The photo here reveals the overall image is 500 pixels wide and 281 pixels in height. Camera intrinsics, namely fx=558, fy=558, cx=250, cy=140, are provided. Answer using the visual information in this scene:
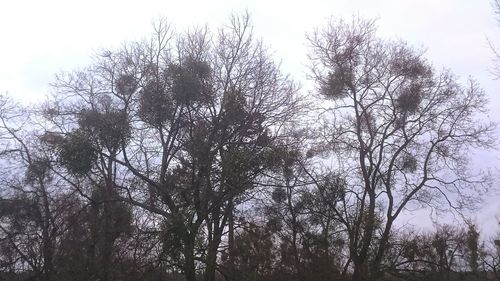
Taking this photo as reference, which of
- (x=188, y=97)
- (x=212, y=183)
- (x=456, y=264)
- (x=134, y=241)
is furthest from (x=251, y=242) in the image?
(x=456, y=264)

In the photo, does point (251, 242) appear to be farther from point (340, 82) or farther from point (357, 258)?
point (340, 82)

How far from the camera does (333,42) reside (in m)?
20.8

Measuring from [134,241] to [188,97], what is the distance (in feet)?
14.8

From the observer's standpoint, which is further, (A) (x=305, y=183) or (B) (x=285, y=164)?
(A) (x=305, y=183)

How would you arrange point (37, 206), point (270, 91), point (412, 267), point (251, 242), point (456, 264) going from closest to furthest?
point (251, 242)
point (270, 91)
point (412, 267)
point (37, 206)
point (456, 264)

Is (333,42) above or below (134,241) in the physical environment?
above

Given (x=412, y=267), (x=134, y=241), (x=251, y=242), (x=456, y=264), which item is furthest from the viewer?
A: (x=456, y=264)

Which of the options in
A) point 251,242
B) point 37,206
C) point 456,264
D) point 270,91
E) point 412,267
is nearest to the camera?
point 251,242

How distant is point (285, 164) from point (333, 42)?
617 cm

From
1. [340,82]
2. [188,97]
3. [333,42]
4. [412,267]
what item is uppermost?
[333,42]

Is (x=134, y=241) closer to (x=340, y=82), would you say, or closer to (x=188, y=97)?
(x=188, y=97)

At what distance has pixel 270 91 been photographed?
17.8 metres

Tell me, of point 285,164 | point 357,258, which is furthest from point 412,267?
point 285,164

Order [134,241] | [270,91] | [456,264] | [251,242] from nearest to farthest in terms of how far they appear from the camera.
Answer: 1. [251,242]
2. [134,241]
3. [270,91]
4. [456,264]
